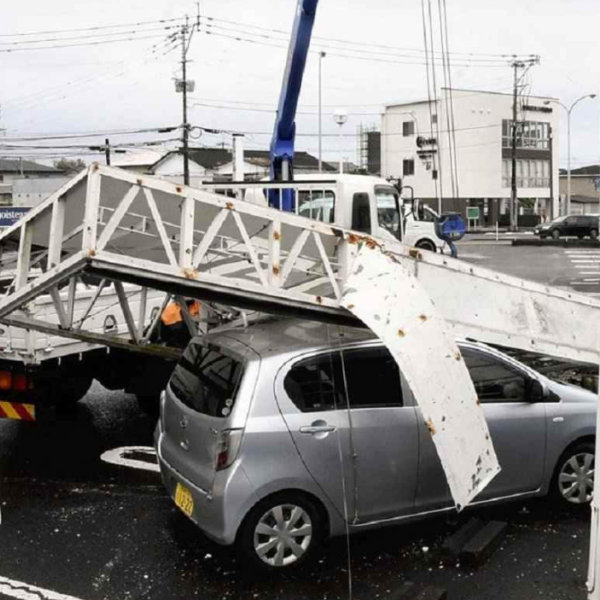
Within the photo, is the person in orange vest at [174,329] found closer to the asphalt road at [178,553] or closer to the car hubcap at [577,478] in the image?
the asphalt road at [178,553]

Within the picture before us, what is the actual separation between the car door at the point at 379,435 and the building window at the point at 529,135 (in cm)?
5544

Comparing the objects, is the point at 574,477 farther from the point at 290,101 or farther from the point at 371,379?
the point at 290,101

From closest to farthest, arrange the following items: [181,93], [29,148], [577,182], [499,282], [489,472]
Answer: [489,472]
[499,282]
[181,93]
[29,148]
[577,182]

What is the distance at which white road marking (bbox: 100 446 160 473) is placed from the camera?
651 cm

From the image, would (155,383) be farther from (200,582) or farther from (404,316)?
(404,316)

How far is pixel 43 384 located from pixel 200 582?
3.00m

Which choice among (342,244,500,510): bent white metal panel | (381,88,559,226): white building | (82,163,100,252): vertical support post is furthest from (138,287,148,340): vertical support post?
(381,88,559,226): white building

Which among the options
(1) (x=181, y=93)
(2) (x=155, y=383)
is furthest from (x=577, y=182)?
(2) (x=155, y=383)

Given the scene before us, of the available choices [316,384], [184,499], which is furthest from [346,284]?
[184,499]

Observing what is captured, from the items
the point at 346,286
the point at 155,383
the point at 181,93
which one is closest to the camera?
the point at 346,286

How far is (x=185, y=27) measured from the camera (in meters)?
33.4

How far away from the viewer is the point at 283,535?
4.44 m

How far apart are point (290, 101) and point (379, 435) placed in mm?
7929

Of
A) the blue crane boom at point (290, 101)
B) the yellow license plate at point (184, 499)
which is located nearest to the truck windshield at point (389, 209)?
the blue crane boom at point (290, 101)
